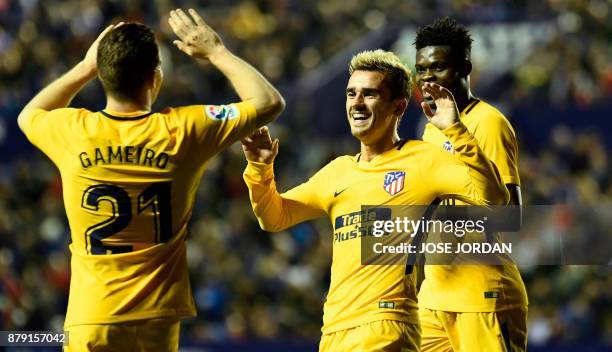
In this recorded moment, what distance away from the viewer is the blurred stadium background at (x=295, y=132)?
565 inches

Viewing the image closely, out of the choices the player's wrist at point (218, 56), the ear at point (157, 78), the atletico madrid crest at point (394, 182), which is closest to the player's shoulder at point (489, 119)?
the atletico madrid crest at point (394, 182)

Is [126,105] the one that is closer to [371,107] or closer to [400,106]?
[371,107]

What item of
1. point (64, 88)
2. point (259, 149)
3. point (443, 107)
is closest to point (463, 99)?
point (443, 107)

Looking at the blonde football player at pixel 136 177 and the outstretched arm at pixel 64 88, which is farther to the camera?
the outstretched arm at pixel 64 88

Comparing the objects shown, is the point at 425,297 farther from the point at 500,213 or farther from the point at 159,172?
the point at 159,172

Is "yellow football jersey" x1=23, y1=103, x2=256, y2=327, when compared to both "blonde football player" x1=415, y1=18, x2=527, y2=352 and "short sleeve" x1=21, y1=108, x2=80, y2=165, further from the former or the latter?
"blonde football player" x1=415, y1=18, x2=527, y2=352

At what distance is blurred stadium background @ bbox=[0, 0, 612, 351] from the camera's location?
565 inches

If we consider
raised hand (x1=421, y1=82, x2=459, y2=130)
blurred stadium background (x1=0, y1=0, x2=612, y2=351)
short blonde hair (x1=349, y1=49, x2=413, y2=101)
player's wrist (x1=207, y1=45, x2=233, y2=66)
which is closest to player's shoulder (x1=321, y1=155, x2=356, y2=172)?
short blonde hair (x1=349, y1=49, x2=413, y2=101)

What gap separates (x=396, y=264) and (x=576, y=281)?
8255 millimetres

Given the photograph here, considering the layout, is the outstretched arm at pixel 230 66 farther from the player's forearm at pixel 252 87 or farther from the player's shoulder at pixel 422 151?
the player's shoulder at pixel 422 151

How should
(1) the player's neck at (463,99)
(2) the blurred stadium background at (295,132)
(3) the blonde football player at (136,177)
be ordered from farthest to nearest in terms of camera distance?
(2) the blurred stadium background at (295,132) < (1) the player's neck at (463,99) < (3) the blonde football player at (136,177)

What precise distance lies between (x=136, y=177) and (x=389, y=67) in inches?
72.6

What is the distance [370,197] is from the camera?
262 inches

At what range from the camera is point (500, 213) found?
6.83 metres
